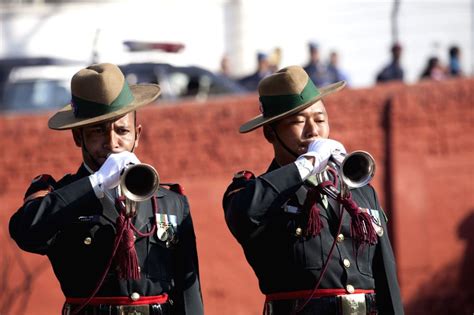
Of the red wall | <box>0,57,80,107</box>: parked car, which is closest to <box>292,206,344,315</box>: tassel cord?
the red wall

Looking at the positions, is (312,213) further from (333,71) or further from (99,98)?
(333,71)

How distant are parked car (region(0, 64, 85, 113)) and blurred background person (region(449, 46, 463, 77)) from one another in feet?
14.6

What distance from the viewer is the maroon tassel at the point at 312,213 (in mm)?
5945

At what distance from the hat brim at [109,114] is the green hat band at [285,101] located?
53cm

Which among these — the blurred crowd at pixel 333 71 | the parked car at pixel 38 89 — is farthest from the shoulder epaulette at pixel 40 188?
the blurred crowd at pixel 333 71

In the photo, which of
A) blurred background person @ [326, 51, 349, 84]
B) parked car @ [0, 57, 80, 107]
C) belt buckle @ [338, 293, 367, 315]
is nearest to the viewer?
belt buckle @ [338, 293, 367, 315]

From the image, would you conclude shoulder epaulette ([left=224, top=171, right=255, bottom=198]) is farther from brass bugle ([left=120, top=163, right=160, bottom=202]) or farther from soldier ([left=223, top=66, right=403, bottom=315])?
brass bugle ([left=120, top=163, right=160, bottom=202])

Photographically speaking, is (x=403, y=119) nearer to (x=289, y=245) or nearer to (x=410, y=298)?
(x=410, y=298)

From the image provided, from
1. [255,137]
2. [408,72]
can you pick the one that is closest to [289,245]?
[255,137]

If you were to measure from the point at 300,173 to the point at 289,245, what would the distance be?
16.2 inches

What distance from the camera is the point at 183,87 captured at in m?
13.9

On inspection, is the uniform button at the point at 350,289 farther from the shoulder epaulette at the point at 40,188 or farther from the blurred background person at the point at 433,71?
the blurred background person at the point at 433,71

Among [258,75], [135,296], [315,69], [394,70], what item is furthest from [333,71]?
[135,296]

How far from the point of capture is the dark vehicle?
538 inches
